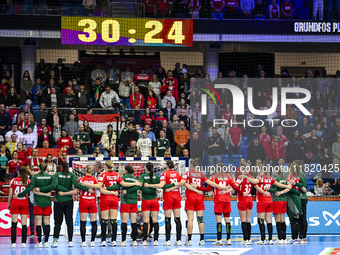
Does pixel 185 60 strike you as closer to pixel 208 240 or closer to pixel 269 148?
pixel 269 148

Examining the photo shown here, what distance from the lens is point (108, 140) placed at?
1844 cm

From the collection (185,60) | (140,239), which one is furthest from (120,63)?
(140,239)

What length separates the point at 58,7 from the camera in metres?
22.6

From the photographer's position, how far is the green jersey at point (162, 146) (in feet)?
58.0

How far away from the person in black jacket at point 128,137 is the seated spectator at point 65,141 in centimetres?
180

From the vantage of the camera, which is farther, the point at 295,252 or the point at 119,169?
the point at 119,169

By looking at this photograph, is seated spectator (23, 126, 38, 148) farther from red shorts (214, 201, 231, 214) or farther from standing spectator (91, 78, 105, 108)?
red shorts (214, 201, 231, 214)

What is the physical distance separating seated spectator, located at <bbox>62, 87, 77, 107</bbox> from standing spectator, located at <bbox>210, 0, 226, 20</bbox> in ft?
24.7

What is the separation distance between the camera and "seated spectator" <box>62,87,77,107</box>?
20.4 meters

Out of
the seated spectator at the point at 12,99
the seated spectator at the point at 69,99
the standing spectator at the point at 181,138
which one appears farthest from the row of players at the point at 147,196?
the seated spectator at the point at 12,99

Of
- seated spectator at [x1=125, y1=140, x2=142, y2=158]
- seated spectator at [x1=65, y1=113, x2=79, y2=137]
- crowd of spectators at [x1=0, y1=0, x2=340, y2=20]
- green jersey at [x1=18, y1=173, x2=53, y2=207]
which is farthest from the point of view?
crowd of spectators at [x1=0, y1=0, x2=340, y2=20]

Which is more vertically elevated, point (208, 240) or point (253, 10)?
point (253, 10)

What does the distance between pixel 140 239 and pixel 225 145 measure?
5.72 metres

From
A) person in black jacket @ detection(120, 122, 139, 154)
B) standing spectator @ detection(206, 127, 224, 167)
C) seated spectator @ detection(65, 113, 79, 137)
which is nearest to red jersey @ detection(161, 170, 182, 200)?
standing spectator @ detection(206, 127, 224, 167)
